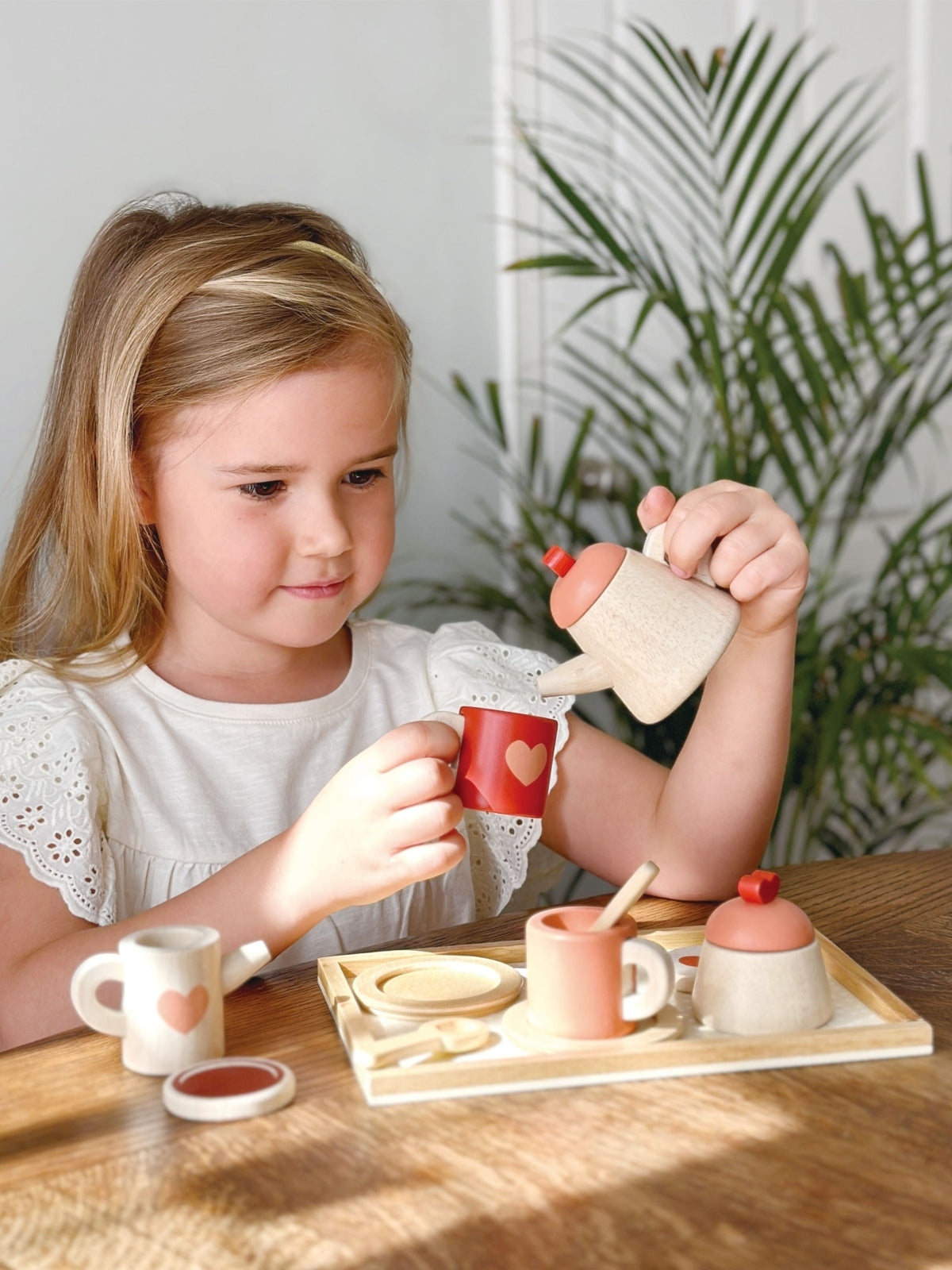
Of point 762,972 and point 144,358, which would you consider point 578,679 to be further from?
point 144,358

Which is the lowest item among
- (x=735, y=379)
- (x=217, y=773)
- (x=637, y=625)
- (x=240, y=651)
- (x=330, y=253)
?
(x=217, y=773)

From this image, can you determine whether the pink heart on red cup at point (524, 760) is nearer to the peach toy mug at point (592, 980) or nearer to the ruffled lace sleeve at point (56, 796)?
the peach toy mug at point (592, 980)

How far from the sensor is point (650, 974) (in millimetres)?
804

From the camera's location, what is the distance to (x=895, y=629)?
6.22 ft

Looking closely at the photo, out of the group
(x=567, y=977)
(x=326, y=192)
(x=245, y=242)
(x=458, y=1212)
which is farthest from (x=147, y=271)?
(x=458, y=1212)

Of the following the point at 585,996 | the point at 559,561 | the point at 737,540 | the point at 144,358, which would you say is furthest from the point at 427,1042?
the point at 144,358

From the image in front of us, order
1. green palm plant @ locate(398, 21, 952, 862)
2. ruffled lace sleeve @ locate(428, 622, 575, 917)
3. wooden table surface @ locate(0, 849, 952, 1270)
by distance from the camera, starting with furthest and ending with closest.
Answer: green palm plant @ locate(398, 21, 952, 862) → ruffled lace sleeve @ locate(428, 622, 575, 917) → wooden table surface @ locate(0, 849, 952, 1270)

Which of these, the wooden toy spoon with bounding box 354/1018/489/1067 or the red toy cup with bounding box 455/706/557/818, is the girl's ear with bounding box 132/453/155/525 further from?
the wooden toy spoon with bounding box 354/1018/489/1067

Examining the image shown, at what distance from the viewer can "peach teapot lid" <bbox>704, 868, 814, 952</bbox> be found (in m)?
0.82

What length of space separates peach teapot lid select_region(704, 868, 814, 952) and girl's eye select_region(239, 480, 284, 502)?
60 cm

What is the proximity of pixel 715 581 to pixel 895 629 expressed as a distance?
1.01m

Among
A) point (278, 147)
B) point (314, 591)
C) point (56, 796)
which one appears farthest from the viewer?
point (278, 147)

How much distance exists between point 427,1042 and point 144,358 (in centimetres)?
78

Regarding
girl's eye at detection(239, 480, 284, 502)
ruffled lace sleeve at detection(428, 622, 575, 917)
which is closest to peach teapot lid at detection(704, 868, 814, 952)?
ruffled lace sleeve at detection(428, 622, 575, 917)
